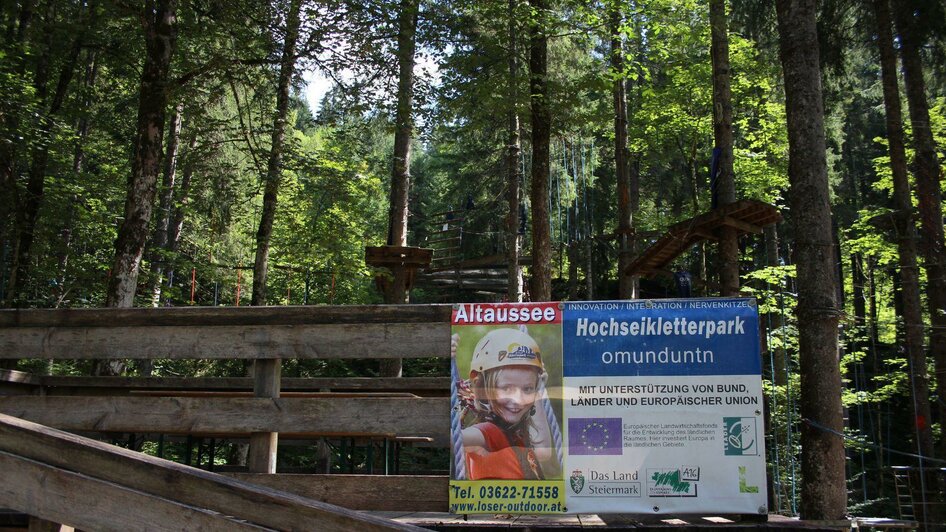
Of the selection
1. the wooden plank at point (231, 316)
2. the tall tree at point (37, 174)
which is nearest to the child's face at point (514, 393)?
the wooden plank at point (231, 316)

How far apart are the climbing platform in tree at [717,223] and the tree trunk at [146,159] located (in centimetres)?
900

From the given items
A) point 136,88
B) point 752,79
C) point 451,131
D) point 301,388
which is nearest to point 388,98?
point 451,131

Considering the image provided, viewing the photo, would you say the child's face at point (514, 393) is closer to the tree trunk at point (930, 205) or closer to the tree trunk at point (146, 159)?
the tree trunk at point (146, 159)

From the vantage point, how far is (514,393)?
5.18 metres

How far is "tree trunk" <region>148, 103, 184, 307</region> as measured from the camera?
1886cm

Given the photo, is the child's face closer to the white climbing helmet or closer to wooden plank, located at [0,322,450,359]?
the white climbing helmet

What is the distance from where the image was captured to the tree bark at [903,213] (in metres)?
17.8

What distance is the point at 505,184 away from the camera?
85.2ft

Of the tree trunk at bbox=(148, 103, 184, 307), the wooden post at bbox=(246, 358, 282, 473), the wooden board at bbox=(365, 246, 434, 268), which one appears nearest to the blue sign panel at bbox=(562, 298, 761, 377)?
the wooden post at bbox=(246, 358, 282, 473)

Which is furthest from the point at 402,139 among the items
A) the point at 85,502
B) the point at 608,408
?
the point at 85,502

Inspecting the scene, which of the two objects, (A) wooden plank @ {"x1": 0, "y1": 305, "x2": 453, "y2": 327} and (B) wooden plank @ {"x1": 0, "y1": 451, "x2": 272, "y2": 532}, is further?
(A) wooden plank @ {"x1": 0, "y1": 305, "x2": 453, "y2": 327}

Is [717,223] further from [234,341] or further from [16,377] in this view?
[16,377]

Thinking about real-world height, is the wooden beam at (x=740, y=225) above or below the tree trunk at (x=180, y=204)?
below

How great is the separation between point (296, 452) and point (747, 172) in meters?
17.0
